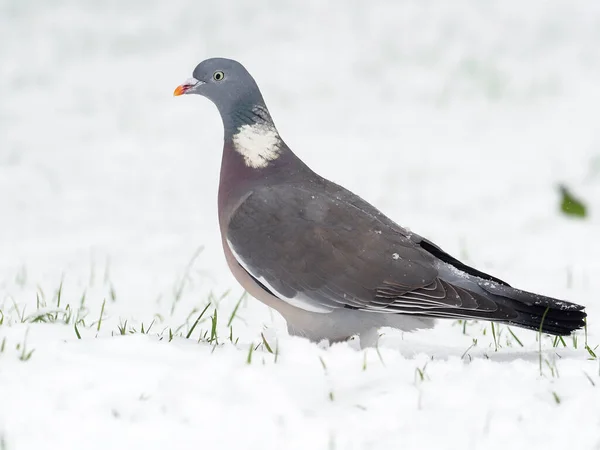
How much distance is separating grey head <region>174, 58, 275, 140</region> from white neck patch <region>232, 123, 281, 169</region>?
0.03 m

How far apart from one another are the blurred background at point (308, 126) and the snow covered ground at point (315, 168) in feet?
0.10

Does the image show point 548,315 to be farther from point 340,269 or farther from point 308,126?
point 308,126

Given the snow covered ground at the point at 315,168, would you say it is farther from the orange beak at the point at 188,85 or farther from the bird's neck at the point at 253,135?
the orange beak at the point at 188,85

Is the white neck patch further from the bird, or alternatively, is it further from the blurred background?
the blurred background

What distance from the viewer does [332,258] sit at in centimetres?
429

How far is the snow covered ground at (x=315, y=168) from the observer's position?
332cm

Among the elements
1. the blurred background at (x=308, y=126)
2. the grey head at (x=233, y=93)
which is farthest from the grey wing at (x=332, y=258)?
the blurred background at (x=308, y=126)

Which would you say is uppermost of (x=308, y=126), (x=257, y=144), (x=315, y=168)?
(x=308, y=126)

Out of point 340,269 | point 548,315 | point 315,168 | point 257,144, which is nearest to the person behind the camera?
point 548,315

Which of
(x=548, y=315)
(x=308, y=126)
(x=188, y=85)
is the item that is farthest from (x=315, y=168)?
(x=548, y=315)

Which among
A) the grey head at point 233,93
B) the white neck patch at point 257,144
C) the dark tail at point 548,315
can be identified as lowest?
the dark tail at point 548,315

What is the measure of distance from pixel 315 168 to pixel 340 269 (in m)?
5.65

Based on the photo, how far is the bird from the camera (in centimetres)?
411

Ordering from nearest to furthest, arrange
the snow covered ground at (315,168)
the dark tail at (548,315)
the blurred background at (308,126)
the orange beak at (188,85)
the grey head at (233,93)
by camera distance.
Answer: the snow covered ground at (315,168) → the dark tail at (548,315) → the grey head at (233,93) → the orange beak at (188,85) → the blurred background at (308,126)
